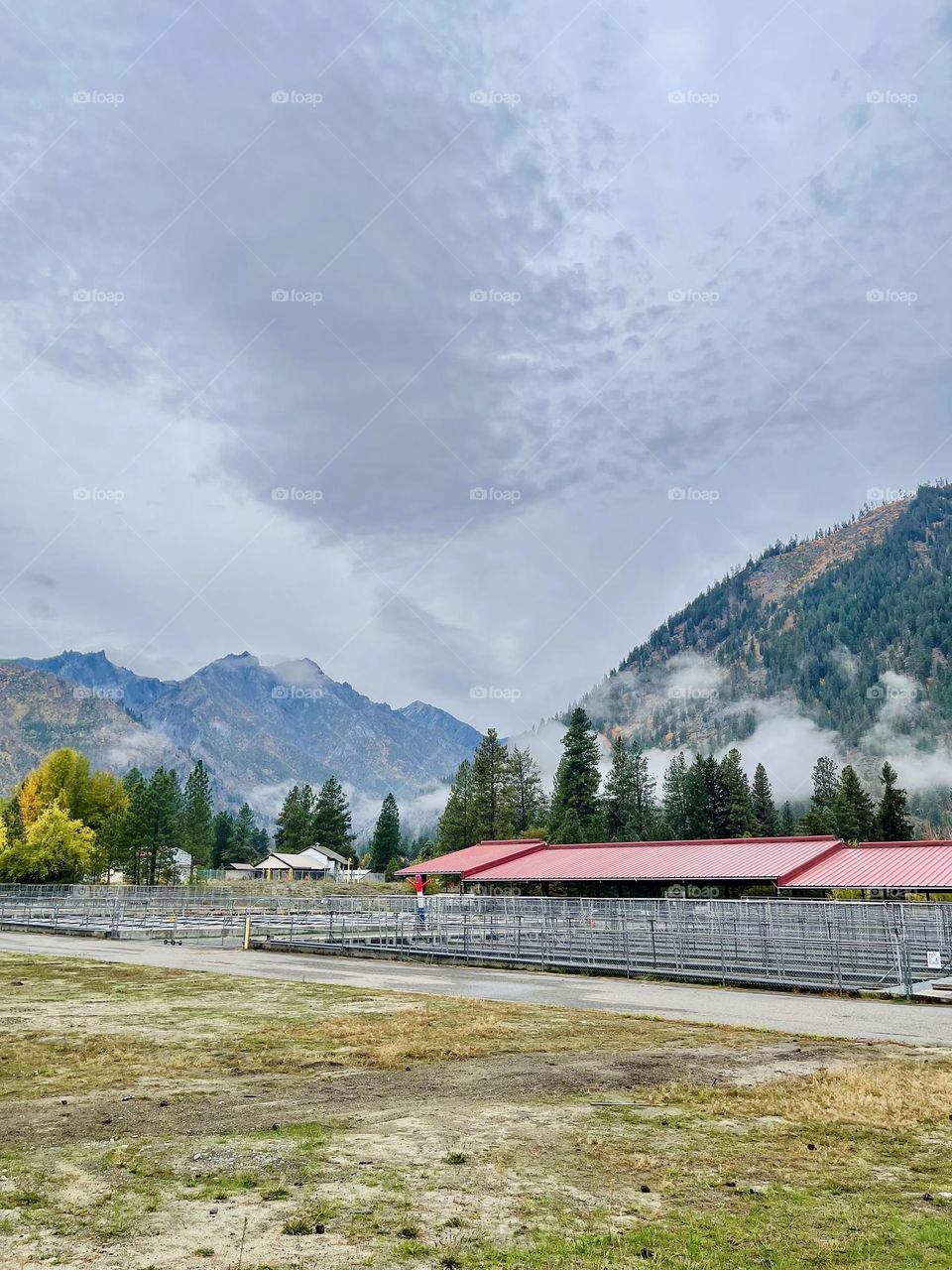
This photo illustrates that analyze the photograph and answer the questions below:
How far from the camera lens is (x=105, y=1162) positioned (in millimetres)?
7527

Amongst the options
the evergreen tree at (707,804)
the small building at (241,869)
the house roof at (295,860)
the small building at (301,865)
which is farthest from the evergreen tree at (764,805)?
the small building at (241,869)

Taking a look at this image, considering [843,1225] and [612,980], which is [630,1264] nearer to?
[843,1225]

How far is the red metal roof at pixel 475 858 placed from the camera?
6166 cm

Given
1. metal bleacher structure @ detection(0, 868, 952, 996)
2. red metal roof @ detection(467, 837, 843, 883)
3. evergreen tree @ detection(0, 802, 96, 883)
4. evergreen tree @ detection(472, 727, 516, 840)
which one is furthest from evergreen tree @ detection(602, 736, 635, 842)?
metal bleacher structure @ detection(0, 868, 952, 996)

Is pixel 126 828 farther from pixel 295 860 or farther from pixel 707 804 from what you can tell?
pixel 707 804

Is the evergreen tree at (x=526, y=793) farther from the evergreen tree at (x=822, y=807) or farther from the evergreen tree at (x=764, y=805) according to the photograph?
the evergreen tree at (x=822, y=807)

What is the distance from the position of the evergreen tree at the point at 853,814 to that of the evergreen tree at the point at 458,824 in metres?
47.0

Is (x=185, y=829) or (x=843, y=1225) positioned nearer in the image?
(x=843, y=1225)

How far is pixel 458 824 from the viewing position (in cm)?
11838

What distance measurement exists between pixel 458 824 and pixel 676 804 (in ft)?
115

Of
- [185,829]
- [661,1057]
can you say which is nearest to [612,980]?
[661,1057]

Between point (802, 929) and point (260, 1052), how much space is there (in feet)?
65.1

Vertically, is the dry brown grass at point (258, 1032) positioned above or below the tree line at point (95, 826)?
below

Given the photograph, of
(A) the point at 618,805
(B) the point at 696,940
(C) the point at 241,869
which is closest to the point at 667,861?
(B) the point at 696,940
